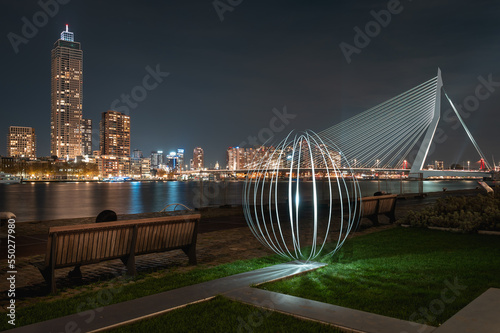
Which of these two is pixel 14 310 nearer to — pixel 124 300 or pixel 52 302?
pixel 52 302

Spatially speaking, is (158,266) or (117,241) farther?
(158,266)

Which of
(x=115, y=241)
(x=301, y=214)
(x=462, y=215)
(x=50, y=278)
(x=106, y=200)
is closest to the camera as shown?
(x=50, y=278)

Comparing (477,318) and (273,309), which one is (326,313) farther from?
(477,318)

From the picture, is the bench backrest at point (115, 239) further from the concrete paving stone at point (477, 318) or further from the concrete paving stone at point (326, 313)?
the concrete paving stone at point (477, 318)

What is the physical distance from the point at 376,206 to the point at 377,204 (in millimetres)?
69

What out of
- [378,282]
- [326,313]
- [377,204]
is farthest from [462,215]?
[326,313]

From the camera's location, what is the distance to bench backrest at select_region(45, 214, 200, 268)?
5859 millimetres

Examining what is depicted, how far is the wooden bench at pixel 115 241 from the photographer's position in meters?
5.82

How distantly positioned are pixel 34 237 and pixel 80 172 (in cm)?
18238

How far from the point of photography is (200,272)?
6.94m

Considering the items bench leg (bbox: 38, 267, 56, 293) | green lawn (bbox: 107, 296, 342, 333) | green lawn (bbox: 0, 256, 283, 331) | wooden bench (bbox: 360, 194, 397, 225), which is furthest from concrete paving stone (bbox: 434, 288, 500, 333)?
wooden bench (bbox: 360, 194, 397, 225)

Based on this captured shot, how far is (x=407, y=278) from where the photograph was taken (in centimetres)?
631

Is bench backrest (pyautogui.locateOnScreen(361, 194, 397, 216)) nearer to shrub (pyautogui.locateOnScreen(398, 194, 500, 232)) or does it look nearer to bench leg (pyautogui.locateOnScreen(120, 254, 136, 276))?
shrub (pyautogui.locateOnScreen(398, 194, 500, 232))

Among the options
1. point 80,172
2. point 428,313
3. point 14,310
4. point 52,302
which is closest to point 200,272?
point 52,302
